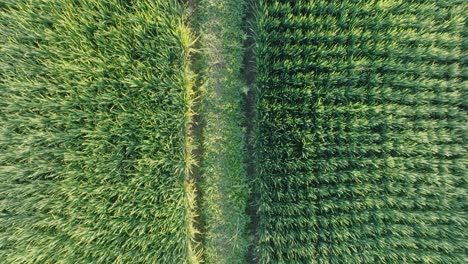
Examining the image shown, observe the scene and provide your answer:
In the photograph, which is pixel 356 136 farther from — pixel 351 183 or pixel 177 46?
pixel 177 46

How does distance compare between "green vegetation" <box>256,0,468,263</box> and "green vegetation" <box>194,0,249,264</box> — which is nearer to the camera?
"green vegetation" <box>256,0,468,263</box>

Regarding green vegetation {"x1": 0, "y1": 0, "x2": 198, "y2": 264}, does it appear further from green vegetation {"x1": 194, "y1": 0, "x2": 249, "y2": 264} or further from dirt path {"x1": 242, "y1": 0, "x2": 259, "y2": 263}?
dirt path {"x1": 242, "y1": 0, "x2": 259, "y2": 263}

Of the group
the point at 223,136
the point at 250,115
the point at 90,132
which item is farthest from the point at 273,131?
the point at 90,132

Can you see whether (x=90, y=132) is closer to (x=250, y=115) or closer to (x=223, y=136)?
(x=223, y=136)

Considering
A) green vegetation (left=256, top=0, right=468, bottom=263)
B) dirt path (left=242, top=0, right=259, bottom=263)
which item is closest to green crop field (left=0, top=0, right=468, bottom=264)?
green vegetation (left=256, top=0, right=468, bottom=263)

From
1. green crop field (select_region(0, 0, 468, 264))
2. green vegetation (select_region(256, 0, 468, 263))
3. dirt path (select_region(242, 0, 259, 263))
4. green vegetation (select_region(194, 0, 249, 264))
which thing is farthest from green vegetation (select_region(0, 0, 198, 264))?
green vegetation (select_region(256, 0, 468, 263))

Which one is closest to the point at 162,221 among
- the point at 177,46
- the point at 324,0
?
the point at 177,46

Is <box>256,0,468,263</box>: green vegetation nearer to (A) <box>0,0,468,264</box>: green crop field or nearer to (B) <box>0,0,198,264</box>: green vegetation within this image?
(A) <box>0,0,468,264</box>: green crop field
